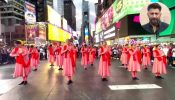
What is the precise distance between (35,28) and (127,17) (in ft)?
59.9

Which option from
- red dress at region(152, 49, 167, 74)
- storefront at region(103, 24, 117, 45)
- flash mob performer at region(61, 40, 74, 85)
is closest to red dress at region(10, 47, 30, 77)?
flash mob performer at region(61, 40, 74, 85)

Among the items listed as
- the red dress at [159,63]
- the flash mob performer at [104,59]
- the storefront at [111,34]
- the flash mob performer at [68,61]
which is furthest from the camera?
the storefront at [111,34]

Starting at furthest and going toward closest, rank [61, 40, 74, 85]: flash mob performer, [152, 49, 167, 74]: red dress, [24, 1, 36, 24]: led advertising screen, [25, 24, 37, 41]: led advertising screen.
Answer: [24, 1, 36, 24]: led advertising screen
[25, 24, 37, 41]: led advertising screen
[152, 49, 167, 74]: red dress
[61, 40, 74, 85]: flash mob performer

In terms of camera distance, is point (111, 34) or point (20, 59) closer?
point (20, 59)

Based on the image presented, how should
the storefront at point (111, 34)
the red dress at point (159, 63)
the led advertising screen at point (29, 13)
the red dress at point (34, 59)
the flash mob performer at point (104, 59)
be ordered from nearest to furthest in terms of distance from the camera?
the flash mob performer at point (104, 59) → the red dress at point (159, 63) → the red dress at point (34, 59) → the led advertising screen at point (29, 13) → the storefront at point (111, 34)

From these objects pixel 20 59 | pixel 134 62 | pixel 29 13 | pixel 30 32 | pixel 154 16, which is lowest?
pixel 134 62

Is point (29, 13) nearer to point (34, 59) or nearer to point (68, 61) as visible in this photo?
point (34, 59)

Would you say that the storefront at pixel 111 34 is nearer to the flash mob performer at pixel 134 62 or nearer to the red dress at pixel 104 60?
the flash mob performer at pixel 134 62

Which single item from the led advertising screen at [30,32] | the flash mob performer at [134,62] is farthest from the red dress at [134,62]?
the led advertising screen at [30,32]

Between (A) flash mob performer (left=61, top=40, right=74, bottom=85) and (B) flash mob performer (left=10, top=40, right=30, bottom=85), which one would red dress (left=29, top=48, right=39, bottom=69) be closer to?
(B) flash mob performer (left=10, top=40, right=30, bottom=85)

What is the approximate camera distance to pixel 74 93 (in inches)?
501


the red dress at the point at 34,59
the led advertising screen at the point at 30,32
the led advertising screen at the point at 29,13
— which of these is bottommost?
the red dress at the point at 34,59

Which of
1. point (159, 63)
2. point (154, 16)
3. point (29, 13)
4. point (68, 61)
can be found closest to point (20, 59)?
point (68, 61)

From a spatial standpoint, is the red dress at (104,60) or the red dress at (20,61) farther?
the red dress at (104,60)
